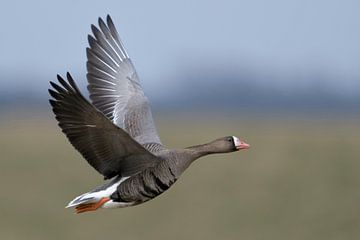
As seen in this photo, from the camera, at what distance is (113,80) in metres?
17.2

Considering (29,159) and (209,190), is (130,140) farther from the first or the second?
(29,159)

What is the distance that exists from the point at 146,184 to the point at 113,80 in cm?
A: 312

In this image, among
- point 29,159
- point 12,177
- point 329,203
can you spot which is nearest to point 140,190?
point 329,203

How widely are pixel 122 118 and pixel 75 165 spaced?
62.0 feet

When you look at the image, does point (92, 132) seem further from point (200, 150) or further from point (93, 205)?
point (200, 150)

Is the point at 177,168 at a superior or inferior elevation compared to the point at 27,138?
superior

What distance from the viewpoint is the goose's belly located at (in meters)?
14.5

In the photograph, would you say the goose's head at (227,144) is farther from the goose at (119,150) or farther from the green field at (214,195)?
the green field at (214,195)

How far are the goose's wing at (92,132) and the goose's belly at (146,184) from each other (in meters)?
0.16

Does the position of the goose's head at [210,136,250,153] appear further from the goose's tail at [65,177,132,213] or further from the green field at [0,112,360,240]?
the green field at [0,112,360,240]

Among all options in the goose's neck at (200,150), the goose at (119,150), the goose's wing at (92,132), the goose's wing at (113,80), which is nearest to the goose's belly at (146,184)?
the goose at (119,150)

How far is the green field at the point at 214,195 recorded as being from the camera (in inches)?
1118

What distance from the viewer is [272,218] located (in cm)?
2978

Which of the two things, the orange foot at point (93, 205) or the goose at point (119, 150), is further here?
the orange foot at point (93, 205)
